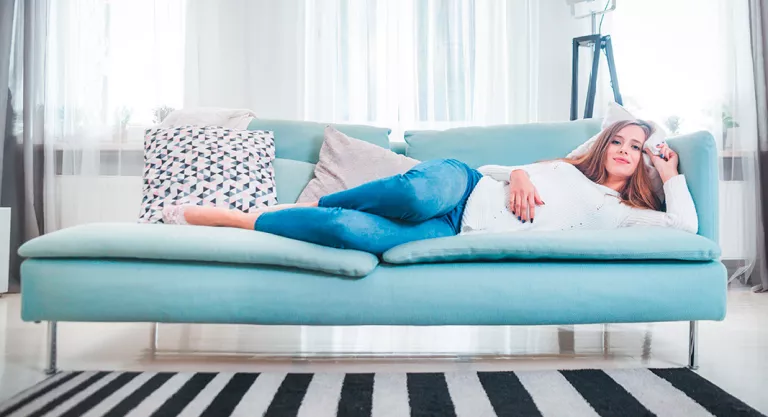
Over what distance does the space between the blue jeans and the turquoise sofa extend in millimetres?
42

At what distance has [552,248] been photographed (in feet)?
4.60

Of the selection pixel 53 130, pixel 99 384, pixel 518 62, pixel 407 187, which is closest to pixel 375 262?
pixel 407 187

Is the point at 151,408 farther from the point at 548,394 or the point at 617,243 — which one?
the point at 617,243

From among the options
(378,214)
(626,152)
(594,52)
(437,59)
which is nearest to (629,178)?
(626,152)

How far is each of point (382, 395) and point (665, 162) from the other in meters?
1.08

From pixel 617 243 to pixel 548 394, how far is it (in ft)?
1.45

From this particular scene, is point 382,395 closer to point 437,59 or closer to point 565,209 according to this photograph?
point 565,209

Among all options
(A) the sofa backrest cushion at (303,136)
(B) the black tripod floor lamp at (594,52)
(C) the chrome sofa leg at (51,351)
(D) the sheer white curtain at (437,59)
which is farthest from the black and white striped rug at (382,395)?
(D) the sheer white curtain at (437,59)

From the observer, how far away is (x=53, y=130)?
2990 mm

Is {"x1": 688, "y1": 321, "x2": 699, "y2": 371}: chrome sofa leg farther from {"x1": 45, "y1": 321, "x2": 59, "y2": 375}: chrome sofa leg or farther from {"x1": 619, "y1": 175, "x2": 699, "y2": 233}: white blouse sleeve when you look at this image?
{"x1": 45, "y1": 321, "x2": 59, "y2": 375}: chrome sofa leg

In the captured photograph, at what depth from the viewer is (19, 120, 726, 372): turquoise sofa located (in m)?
1.36

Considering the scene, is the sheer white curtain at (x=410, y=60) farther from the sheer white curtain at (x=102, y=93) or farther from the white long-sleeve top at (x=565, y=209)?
the white long-sleeve top at (x=565, y=209)

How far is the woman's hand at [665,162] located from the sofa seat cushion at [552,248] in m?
0.23

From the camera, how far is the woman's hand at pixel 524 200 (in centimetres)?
162
